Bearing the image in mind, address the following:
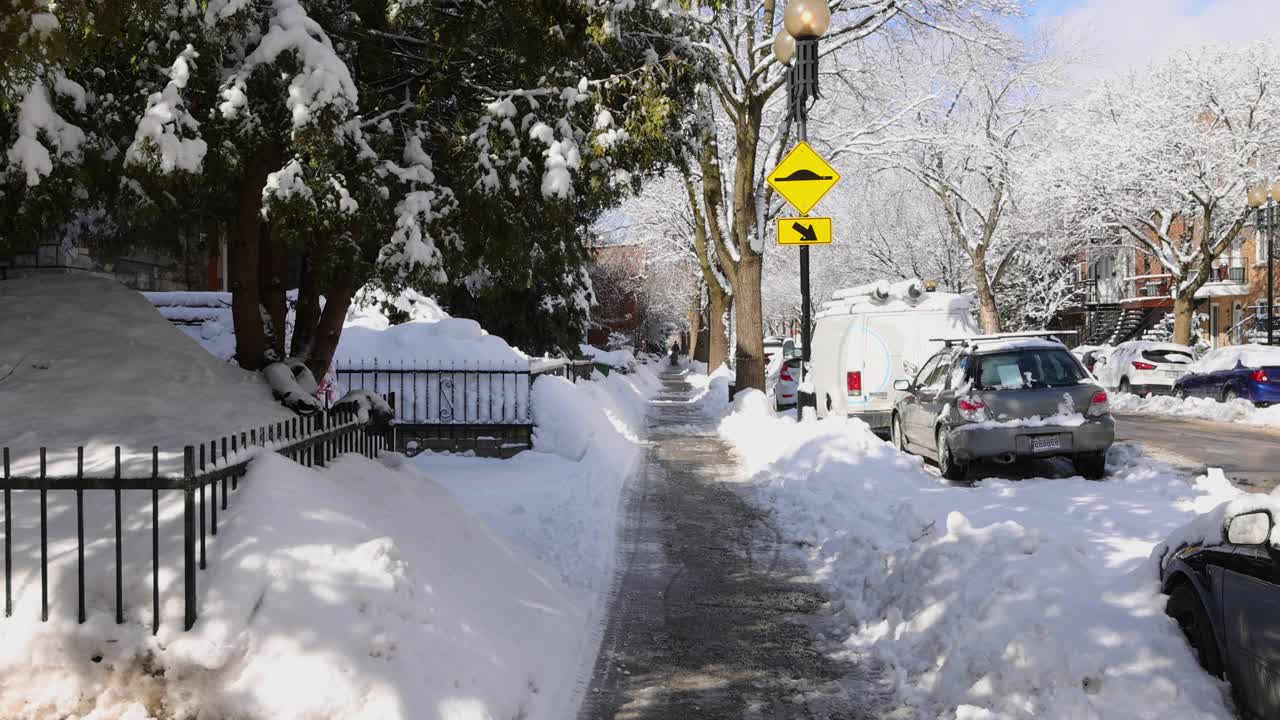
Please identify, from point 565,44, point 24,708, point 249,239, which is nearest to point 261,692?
point 24,708

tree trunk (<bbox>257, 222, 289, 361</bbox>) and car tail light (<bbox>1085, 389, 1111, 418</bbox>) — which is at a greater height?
tree trunk (<bbox>257, 222, 289, 361</bbox>)

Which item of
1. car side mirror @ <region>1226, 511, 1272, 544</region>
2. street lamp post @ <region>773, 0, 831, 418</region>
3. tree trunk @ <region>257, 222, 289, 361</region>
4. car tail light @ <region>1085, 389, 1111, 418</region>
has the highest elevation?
street lamp post @ <region>773, 0, 831, 418</region>

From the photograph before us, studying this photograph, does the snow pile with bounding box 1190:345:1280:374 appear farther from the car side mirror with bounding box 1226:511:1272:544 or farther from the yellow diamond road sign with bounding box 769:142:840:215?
the car side mirror with bounding box 1226:511:1272:544

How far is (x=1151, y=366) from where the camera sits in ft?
96.3

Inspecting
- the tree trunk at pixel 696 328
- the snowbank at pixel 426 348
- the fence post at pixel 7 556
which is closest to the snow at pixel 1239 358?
the snowbank at pixel 426 348

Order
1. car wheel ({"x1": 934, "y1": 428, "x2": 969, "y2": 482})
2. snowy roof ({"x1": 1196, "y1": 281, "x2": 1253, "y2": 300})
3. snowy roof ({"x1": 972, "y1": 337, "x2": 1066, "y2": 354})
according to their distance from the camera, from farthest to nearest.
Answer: snowy roof ({"x1": 1196, "y1": 281, "x2": 1253, "y2": 300}), snowy roof ({"x1": 972, "y1": 337, "x2": 1066, "y2": 354}), car wheel ({"x1": 934, "y1": 428, "x2": 969, "y2": 482})

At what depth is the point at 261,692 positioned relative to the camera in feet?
14.8

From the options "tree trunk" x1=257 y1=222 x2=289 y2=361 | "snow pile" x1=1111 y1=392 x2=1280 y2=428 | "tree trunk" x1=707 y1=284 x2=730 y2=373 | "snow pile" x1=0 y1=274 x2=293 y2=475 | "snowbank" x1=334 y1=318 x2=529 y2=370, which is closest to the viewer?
"snow pile" x1=0 y1=274 x2=293 y2=475

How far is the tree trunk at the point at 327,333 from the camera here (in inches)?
380

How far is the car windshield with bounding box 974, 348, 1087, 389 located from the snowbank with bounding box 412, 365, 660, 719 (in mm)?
4618

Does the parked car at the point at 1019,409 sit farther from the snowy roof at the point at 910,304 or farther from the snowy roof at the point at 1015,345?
the snowy roof at the point at 910,304

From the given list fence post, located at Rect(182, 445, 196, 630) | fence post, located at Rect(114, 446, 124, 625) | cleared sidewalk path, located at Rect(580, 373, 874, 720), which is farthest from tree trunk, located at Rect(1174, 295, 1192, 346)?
fence post, located at Rect(114, 446, 124, 625)

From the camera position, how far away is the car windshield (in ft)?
40.8

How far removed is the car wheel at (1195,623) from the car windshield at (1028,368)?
7.65 meters
